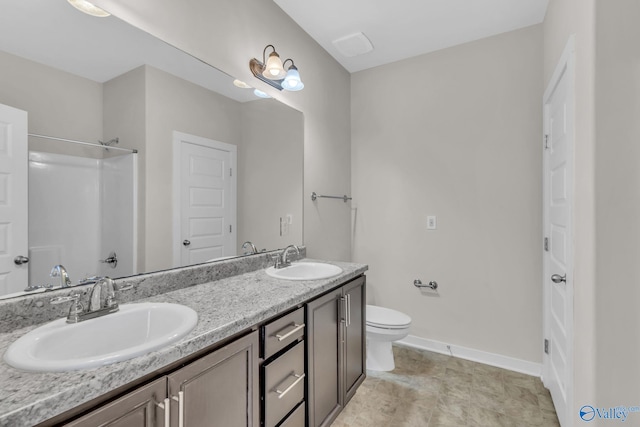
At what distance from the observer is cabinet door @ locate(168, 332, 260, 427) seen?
0.79m

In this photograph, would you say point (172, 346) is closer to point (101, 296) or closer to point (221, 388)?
point (221, 388)

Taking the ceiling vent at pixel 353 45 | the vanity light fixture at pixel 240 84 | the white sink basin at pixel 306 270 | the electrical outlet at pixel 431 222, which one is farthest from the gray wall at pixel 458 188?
the vanity light fixture at pixel 240 84

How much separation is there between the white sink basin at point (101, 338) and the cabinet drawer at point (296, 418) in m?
0.67

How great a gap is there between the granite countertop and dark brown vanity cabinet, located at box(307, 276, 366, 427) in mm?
131

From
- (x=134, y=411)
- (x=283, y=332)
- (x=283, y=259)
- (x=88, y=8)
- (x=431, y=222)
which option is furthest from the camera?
(x=431, y=222)

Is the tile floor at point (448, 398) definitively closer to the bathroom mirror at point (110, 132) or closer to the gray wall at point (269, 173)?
the gray wall at point (269, 173)

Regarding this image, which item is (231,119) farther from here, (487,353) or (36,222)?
(487,353)

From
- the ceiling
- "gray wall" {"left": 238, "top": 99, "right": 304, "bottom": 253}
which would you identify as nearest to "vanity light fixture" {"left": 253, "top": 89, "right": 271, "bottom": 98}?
"gray wall" {"left": 238, "top": 99, "right": 304, "bottom": 253}

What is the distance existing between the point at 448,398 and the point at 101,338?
6.43 ft

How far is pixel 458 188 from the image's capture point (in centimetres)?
238

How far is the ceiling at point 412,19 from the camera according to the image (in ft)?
6.42

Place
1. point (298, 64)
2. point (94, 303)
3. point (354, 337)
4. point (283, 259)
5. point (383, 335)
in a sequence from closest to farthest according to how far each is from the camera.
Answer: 1. point (94, 303)
2. point (354, 337)
3. point (283, 259)
4. point (383, 335)
5. point (298, 64)

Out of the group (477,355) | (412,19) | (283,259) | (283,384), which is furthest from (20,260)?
(477,355)

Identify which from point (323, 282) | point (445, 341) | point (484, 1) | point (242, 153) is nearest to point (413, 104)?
point (484, 1)
